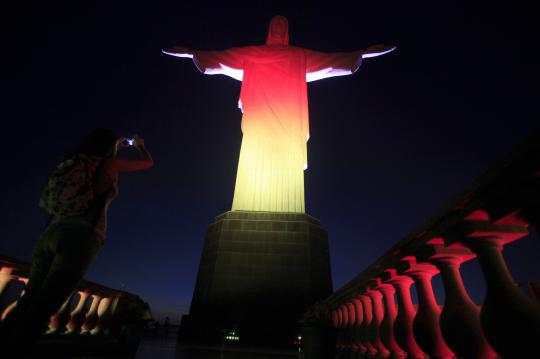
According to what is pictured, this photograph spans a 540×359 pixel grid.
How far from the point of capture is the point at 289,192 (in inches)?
348

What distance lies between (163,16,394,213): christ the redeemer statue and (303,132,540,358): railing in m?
6.34

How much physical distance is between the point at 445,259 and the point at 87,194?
2291 mm

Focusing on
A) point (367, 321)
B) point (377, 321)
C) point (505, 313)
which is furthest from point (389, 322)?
point (505, 313)

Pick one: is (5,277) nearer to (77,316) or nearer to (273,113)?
(77,316)

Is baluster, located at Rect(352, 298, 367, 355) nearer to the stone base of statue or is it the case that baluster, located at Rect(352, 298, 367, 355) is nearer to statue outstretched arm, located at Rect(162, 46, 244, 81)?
the stone base of statue

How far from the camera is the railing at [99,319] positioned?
3.67 m

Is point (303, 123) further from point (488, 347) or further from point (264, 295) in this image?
point (488, 347)

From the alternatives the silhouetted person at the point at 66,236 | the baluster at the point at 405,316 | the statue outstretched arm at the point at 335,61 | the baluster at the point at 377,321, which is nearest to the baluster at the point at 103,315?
the silhouetted person at the point at 66,236

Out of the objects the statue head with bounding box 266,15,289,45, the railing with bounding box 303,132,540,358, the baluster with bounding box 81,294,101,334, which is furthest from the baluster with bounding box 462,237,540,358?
the statue head with bounding box 266,15,289,45

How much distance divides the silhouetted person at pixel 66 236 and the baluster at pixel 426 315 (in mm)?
2158

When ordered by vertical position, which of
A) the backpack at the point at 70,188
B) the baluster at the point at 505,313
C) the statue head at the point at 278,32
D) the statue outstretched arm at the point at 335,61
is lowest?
the baluster at the point at 505,313

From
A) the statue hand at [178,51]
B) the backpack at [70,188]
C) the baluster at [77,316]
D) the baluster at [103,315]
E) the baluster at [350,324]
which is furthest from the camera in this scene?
the statue hand at [178,51]

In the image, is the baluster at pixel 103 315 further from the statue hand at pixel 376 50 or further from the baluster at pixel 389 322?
the statue hand at pixel 376 50

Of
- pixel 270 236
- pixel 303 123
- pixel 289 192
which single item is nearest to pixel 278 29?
pixel 303 123
